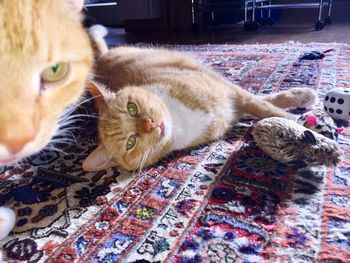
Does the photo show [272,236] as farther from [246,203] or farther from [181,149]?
[181,149]

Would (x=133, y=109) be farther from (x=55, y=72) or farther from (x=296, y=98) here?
(x=296, y=98)

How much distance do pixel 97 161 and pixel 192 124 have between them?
34cm

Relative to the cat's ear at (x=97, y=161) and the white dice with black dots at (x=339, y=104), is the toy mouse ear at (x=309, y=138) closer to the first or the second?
the white dice with black dots at (x=339, y=104)

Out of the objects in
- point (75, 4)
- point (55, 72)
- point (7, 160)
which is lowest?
point (7, 160)

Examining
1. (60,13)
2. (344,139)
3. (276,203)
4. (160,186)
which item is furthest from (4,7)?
(344,139)

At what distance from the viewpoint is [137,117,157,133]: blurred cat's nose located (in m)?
1.10

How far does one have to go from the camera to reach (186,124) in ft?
4.00

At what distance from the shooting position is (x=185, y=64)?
5.00 feet

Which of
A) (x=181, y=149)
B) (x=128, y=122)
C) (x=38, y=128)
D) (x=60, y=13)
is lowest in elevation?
(x=181, y=149)

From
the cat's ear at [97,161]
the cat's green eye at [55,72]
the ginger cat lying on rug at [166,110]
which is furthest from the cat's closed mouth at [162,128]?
the cat's green eye at [55,72]

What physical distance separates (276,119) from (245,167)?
163 millimetres

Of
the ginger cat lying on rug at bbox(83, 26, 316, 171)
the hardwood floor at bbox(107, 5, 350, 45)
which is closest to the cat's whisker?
the ginger cat lying on rug at bbox(83, 26, 316, 171)

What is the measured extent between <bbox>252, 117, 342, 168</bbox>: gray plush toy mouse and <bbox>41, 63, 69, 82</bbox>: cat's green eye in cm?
57

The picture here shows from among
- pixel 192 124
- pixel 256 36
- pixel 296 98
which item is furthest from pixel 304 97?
pixel 256 36
